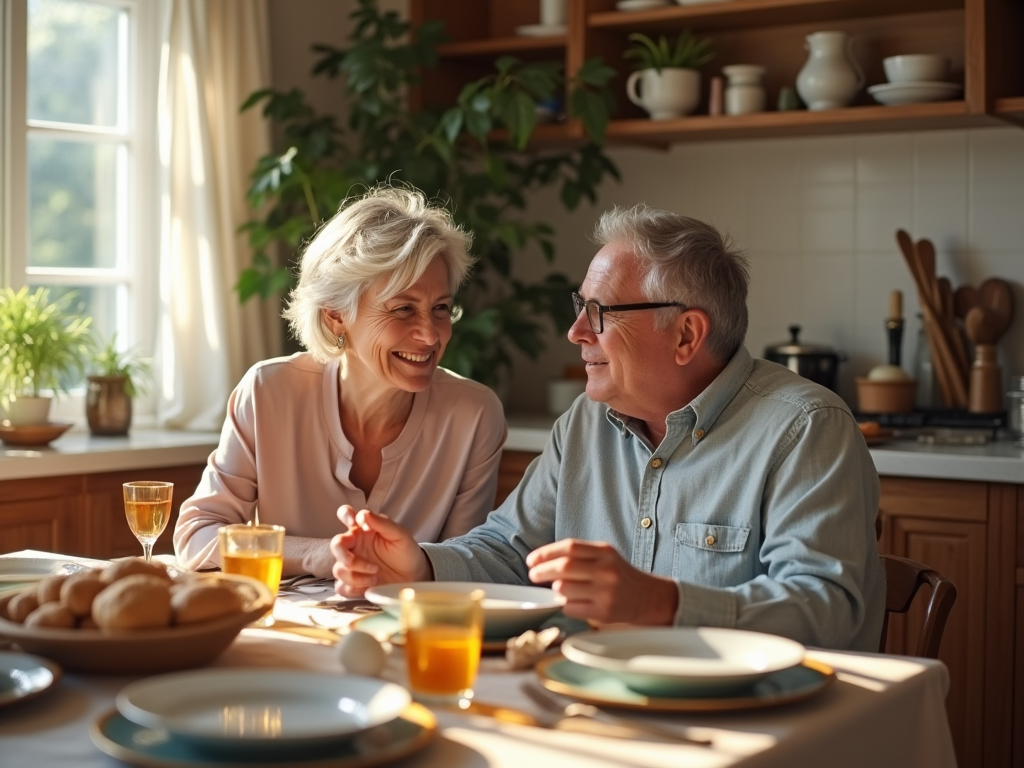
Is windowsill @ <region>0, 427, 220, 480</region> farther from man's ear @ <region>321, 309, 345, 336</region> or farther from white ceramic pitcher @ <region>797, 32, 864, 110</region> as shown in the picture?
white ceramic pitcher @ <region>797, 32, 864, 110</region>

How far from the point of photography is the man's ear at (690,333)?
6.39 feet

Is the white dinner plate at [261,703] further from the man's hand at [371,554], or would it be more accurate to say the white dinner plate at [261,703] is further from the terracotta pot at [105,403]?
the terracotta pot at [105,403]

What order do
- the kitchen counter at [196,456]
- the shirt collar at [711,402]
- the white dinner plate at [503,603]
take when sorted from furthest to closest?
1. the kitchen counter at [196,456]
2. the shirt collar at [711,402]
3. the white dinner plate at [503,603]

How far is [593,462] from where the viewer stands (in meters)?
2.03

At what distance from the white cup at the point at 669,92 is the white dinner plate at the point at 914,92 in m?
0.54

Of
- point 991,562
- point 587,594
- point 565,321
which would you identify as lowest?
point 991,562

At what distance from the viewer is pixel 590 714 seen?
120 cm

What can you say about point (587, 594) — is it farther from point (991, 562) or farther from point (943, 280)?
point (943, 280)

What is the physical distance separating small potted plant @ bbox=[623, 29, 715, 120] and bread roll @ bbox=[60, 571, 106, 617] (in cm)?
277

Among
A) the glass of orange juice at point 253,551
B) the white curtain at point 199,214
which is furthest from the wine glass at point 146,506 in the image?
the white curtain at point 199,214

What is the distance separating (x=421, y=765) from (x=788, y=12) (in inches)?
120

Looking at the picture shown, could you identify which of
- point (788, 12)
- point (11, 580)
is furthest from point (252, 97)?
point (11, 580)

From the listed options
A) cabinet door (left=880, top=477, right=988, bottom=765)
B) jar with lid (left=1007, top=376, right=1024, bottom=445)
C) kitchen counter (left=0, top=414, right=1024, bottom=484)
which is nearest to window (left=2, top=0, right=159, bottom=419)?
kitchen counter (left=0, top=414, right=1024, bottom=484)

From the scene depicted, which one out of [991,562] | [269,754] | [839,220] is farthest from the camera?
[839,220]
